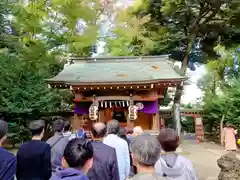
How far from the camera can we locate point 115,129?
386cm

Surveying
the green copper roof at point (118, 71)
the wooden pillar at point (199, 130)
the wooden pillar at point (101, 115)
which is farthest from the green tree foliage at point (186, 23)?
the wooden pillar at point (101, 115)

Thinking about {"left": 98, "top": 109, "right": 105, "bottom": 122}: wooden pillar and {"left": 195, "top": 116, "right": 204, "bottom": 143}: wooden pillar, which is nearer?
{"left": 98, "top": 109, "right": 105, "bottom": 122}: wooden pillar

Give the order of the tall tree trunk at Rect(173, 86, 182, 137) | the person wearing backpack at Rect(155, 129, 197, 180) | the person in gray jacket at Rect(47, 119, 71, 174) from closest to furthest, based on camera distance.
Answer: the person wearing backpack at Rect(155, 129, 197, 180)
the person in gray jacket at Rect(47, 119, 71, 174)
the tall tree trunk at Rect(173, 86, 182, 137)

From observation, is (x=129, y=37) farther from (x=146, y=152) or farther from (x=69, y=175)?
(x=69, y=175)

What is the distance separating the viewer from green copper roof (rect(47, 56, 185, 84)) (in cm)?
1146

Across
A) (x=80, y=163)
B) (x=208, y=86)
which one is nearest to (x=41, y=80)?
(x=80, y=163)

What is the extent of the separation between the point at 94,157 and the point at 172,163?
97cm

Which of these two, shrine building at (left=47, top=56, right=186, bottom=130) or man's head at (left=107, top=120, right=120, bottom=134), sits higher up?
shrine building at (left=47, top=56, right=186, bottom=130)

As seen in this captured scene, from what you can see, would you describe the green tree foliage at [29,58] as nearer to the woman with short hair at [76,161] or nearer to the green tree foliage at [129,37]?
the green tree foliage at [129,37]

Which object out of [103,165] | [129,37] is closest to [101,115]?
[129,37]

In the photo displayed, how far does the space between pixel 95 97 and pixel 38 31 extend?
4835mm

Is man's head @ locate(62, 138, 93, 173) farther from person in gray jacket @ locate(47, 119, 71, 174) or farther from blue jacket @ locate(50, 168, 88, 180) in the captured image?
→ person in gray jacket @ locate(47, 119, 71, 174)

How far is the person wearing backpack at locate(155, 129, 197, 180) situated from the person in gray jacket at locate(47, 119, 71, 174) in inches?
62.3

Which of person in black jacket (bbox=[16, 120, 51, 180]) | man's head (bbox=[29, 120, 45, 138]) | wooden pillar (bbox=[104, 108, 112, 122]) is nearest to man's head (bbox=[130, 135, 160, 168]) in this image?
person in black jacket (bbox=[16, 120, 51, 180])
